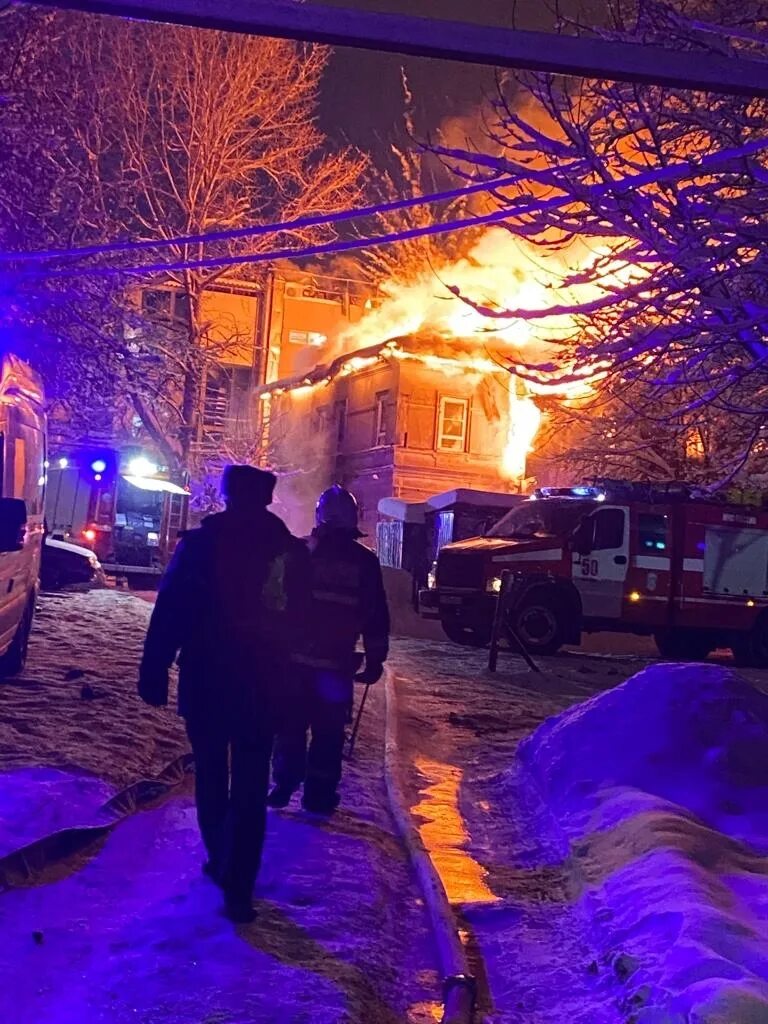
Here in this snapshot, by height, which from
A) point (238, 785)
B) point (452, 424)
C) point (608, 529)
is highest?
point (452, 424)

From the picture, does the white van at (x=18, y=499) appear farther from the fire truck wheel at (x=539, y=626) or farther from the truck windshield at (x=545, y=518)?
the truck windshield at (x=545, y=518)

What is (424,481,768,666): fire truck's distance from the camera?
51.2ft

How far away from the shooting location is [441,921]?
13.5 ft

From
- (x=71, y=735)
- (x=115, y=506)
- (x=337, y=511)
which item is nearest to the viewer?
(x=337, y=511)

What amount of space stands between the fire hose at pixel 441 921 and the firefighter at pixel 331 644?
0.56 meters

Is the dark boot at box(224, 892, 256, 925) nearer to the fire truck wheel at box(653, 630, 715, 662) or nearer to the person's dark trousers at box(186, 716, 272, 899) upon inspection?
the person's dark trousers at box(186, 716, 272, 899)

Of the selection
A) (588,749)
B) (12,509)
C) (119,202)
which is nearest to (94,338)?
(119,202)

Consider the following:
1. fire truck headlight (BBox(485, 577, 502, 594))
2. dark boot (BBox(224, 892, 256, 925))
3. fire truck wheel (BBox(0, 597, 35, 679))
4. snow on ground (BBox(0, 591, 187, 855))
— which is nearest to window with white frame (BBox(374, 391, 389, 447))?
fire truck headlight (BBox(485, 577, 502, 594))

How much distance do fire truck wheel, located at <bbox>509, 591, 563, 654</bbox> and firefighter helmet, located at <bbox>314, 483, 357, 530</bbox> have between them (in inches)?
402

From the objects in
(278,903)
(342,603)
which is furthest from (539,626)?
(278,903)

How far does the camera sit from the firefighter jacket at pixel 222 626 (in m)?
3.93

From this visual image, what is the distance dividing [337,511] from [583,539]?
10.8 m

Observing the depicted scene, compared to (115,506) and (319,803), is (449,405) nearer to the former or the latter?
(115,506)

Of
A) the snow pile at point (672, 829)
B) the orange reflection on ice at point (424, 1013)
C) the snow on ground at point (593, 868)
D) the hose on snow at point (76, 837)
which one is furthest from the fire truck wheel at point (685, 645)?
the orange reflection on ice at point (424, 1013)
